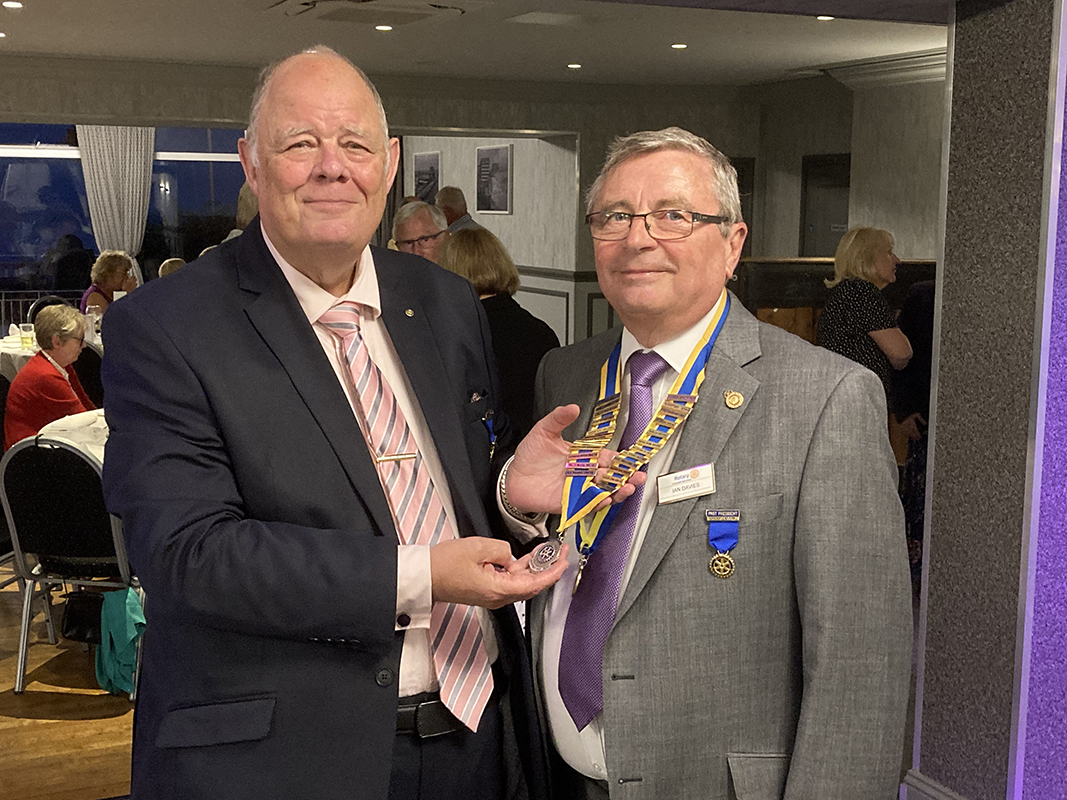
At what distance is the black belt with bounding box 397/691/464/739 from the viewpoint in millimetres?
1495

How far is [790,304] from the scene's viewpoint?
19.4 feet

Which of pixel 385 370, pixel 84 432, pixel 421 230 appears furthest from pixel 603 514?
pixel 421 230

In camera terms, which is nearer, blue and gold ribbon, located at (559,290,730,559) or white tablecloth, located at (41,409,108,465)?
blue and gold ribbon, located at (559,290,730,559)

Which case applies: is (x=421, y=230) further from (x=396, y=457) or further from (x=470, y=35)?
(x=470, y=35)

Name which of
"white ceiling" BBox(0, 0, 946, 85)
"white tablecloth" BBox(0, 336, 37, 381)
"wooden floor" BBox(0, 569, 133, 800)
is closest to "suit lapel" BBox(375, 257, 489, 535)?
"wooden floor" BBox(0, 569, 133, 800)

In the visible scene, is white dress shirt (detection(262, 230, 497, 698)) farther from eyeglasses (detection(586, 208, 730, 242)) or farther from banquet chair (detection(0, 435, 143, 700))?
banquet chair (detection(0, 435, 143, 700))

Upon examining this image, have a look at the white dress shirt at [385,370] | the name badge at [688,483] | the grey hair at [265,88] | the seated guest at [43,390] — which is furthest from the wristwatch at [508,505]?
the seated guest at [43,390]

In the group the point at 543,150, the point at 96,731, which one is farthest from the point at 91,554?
the point at 543,150

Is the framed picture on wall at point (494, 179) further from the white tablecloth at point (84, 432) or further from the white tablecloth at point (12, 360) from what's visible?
the white tablecloth at point (84, 432)

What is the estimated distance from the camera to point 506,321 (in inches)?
150

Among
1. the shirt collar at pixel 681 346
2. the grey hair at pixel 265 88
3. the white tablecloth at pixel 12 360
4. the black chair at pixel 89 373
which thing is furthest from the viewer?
the white tablecloth at pixel 12 360

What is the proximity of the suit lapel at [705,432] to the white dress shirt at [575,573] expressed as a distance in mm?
23

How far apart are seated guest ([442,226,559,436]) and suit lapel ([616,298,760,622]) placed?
2.01 metres

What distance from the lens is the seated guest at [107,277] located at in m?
7.61
